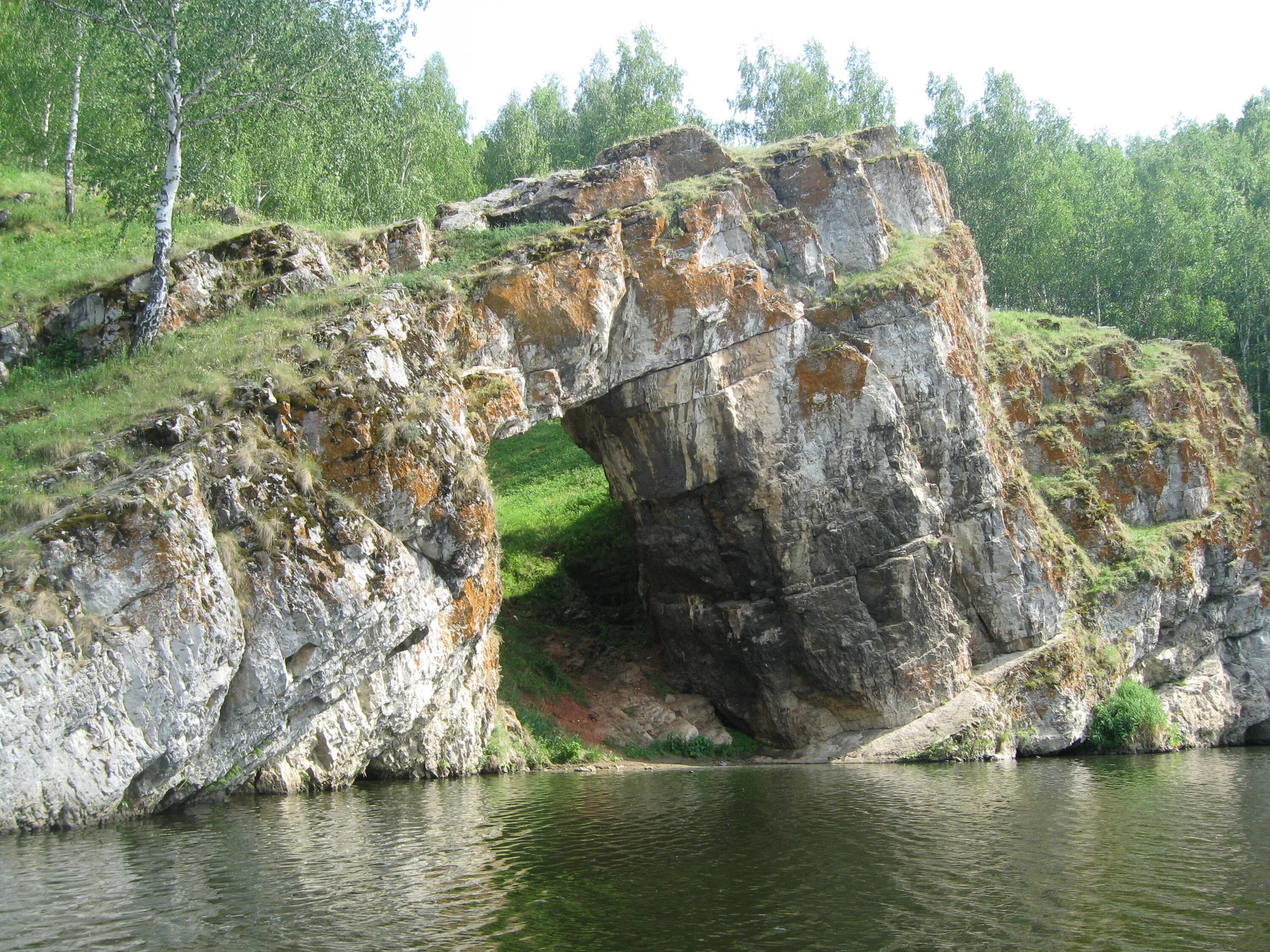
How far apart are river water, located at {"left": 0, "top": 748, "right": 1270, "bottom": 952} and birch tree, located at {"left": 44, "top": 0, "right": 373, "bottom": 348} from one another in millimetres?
13663

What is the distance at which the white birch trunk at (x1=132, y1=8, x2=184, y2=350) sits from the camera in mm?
23188

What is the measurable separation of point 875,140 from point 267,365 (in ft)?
87.6

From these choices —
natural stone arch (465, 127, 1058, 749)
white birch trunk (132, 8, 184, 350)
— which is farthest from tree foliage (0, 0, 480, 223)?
natural stone arch (465, 127, 1058, 749)

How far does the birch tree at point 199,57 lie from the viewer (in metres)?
24.1

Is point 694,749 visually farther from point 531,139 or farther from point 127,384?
point 531,139

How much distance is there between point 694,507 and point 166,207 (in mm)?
17251

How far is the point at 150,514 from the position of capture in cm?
1623

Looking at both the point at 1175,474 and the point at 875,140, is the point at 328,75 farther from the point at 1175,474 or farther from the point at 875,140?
the point at 1175,474

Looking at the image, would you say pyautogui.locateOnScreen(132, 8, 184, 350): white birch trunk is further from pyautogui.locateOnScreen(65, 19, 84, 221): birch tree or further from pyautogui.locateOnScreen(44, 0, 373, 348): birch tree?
pyautogui.locateOnScreen(65, 19, 84, 221): birch tree

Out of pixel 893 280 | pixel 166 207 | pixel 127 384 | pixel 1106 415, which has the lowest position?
pixel 1106 415

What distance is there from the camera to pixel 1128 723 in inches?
1224

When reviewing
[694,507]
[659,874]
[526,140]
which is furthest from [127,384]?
[526,140]

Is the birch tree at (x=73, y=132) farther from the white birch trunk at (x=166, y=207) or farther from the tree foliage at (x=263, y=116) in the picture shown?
the white birch trunk at (x=166, y=207)

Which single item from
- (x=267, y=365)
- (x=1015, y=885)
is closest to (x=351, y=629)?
(x=267, y=365)
